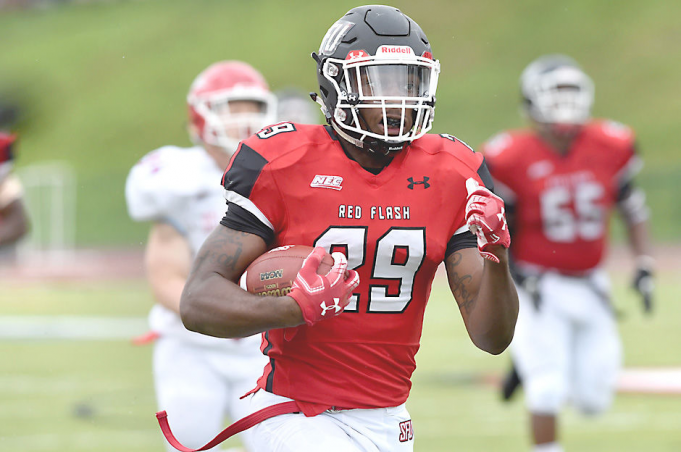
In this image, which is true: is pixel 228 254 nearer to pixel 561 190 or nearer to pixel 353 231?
pixel 353 231

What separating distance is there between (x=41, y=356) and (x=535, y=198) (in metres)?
6.42

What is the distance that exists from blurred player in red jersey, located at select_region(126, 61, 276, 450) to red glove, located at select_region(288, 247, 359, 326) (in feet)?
5.68

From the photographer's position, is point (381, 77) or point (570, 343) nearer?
point (381, 77)

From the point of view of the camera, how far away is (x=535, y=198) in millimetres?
6430

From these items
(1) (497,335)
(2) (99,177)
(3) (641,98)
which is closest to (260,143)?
(1) (497,335)

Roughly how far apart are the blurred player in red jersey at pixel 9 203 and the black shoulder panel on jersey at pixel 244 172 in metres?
2.97

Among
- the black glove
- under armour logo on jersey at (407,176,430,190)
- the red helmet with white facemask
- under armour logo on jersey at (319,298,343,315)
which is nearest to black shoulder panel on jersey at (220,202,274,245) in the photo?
under armour logo on jersey at (319,298,343,315)

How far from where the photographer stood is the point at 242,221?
2930 millimetres

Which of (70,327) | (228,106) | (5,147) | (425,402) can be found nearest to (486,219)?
(228,106)

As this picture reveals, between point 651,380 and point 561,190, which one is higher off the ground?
point 561,190

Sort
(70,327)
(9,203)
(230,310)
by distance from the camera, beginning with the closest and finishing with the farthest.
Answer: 1. (230,310)
2. (9,203)
3. (70,327)

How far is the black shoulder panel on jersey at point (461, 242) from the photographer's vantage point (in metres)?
3.05

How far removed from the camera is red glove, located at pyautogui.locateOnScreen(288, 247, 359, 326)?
2.72 m

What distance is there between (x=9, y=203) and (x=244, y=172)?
10.4ft
